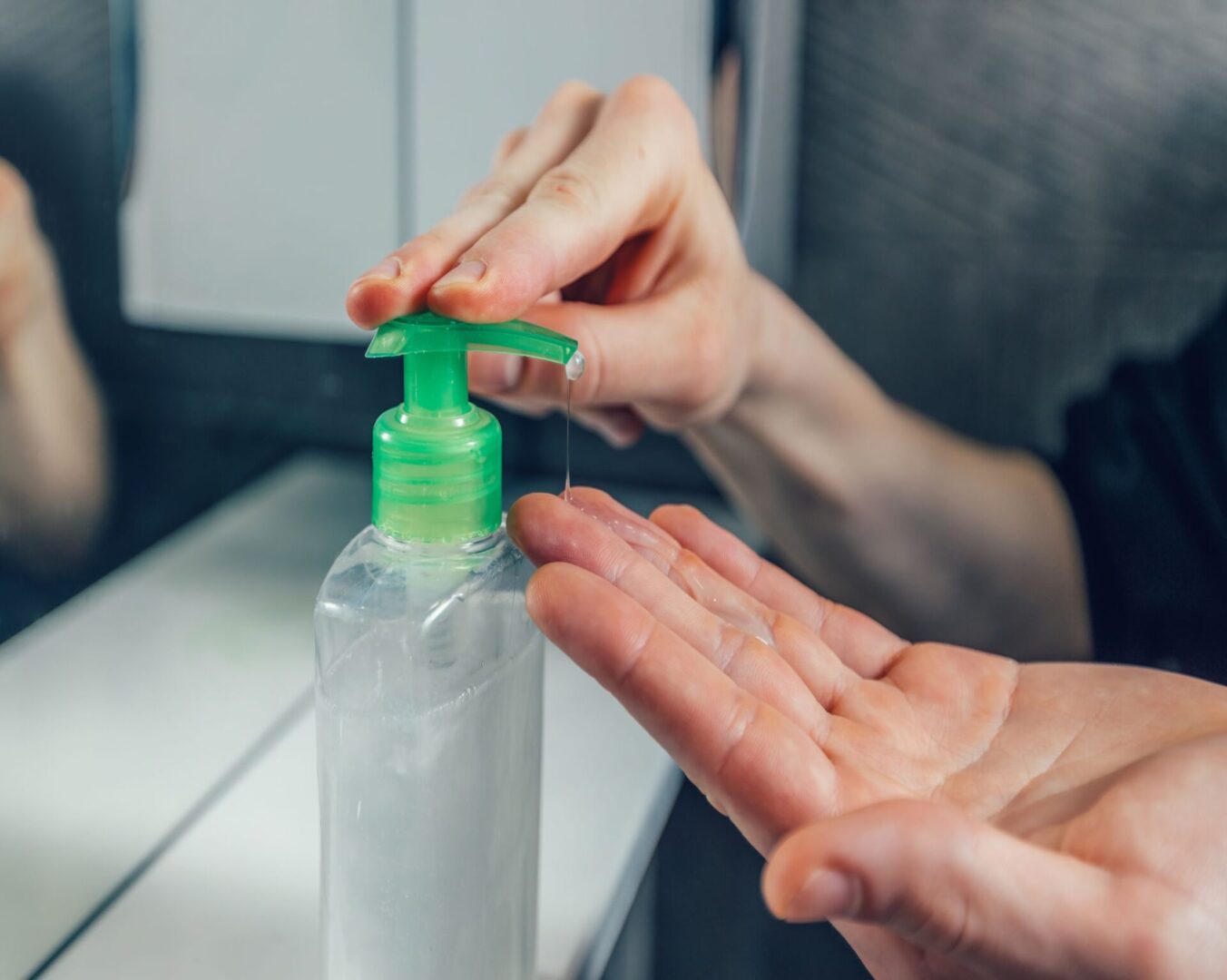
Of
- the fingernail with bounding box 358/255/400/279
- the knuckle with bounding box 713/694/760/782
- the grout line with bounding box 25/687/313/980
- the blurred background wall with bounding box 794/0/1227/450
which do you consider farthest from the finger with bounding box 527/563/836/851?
the blurred background wall with bounding box 794/0/1227/450

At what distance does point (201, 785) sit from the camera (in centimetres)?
52

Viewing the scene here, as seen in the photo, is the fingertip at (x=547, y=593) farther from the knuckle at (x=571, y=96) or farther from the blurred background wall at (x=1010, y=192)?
the blurred background wall at (x=1010, y=192)

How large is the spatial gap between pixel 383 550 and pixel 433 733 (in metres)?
0.06

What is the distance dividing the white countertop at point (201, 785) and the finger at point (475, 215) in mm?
184

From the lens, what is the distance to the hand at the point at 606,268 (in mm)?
358

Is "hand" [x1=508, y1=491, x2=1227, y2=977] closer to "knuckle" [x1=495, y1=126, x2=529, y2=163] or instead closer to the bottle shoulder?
the bottle shoulder

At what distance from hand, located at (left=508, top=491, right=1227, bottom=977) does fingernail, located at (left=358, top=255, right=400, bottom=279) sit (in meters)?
0.08

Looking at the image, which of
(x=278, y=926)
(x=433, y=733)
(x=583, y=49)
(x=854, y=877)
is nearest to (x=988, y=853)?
(x=854, y=877)

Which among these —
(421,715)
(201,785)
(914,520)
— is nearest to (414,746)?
(421,715)

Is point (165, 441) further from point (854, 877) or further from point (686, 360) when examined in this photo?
point (854, 877)

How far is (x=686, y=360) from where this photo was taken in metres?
0.54

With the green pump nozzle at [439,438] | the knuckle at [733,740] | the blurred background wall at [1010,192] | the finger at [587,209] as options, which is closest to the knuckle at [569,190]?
the finger at [587,209]

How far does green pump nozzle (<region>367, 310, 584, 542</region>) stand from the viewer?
331 millimetres

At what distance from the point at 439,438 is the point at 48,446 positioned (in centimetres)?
16
